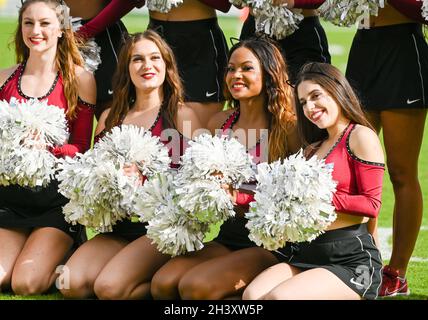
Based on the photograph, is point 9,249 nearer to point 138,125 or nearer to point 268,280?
point 138,125

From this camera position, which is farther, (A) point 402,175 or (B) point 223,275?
(A) point 402,175

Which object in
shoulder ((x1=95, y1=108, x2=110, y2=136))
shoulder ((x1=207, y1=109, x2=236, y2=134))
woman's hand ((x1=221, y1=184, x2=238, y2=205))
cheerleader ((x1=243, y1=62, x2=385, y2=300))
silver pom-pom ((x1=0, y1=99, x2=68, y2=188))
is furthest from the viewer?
shoulder ((x1=95, y1=108, x2=110, y2=136))

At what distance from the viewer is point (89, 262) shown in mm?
3863

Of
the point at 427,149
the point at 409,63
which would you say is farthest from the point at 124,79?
the point at 427,149

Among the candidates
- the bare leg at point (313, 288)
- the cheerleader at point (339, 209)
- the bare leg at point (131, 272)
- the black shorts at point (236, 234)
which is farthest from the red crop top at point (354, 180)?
the bare leg at point (131, 272)

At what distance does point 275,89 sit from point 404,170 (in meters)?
0.70

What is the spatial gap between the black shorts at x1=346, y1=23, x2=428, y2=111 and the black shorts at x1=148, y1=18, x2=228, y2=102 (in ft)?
2.16

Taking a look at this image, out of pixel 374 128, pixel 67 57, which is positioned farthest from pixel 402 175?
pixel 67 57

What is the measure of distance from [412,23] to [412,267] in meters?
1.20

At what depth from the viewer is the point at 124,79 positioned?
4090mm

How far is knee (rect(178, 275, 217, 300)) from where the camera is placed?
353 cm

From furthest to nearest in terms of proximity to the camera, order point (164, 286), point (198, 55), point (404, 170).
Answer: point (198, 55), point (404, 170), point (164, 286)

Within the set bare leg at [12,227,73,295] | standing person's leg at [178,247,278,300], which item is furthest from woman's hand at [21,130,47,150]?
standing person's leg at [178,247,278,300]

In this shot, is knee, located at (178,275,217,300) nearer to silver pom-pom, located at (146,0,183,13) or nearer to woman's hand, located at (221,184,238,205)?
woman's hand, located at (221,184,238,205)
